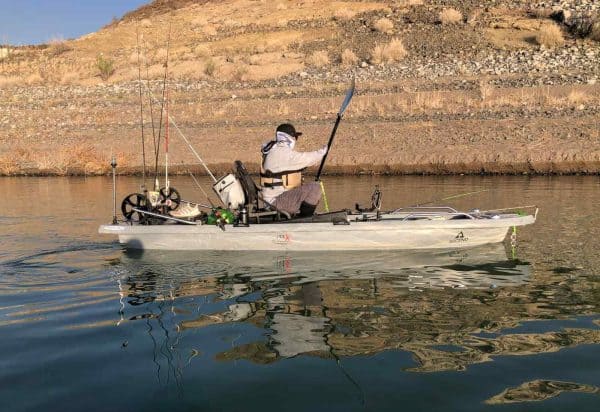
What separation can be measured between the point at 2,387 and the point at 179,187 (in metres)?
16.2

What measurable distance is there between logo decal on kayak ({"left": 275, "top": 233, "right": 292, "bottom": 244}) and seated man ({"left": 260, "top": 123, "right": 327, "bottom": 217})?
51 centimetres

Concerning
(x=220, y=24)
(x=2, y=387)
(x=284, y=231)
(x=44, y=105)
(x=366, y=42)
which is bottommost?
(x=2, y=387)

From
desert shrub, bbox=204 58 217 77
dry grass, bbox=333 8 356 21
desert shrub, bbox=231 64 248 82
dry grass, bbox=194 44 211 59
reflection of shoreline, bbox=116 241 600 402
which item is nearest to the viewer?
reflection of shoreline, bbox=116 241 600 402

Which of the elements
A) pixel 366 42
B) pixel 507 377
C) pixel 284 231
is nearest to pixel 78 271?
pixel 284 231

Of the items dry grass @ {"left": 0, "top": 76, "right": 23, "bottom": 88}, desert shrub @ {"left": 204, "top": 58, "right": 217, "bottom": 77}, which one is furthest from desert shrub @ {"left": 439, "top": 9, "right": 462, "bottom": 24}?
dry grass @ {"left": 0, "top": 76, "right": 23, "bottom": 88}

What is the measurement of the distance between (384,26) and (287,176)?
3304 cm

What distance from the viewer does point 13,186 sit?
2247cm

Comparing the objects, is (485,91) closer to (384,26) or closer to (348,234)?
(384,26)

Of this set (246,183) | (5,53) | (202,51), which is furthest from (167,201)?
(5,53)

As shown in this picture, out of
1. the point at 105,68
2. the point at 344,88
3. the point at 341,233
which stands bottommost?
the point at 341,233

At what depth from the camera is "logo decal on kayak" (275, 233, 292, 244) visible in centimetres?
984

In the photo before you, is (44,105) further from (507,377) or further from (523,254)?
(507,377)

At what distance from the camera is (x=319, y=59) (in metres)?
38.2

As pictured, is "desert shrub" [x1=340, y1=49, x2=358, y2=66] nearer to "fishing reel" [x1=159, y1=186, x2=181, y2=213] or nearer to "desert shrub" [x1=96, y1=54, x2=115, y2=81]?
"desert shrub" [x1=96, y1=54, x2=115, y2=81]
